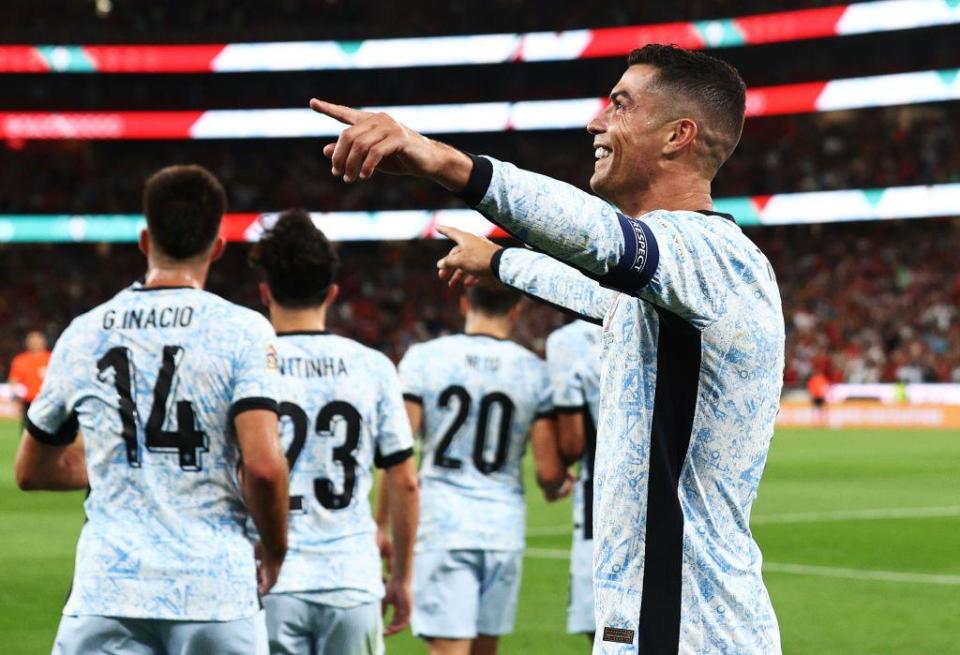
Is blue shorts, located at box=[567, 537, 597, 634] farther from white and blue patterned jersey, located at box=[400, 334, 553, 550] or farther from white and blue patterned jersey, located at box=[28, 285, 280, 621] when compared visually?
white and blue patterned jersey, located at box=[28, 285, 280, 621]

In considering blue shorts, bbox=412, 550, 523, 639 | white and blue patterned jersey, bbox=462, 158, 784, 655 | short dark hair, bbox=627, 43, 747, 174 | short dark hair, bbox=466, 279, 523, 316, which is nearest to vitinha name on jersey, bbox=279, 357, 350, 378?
short dark hair, bbox=466, 279, 523, 316

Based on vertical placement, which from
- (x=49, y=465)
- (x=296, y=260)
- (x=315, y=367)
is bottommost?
(x=49, y=465)

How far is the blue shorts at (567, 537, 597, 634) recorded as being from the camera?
6176mm

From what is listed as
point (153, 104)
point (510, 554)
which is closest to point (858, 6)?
point (153, 104)

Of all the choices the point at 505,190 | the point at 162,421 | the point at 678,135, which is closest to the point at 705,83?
the point at 678,135

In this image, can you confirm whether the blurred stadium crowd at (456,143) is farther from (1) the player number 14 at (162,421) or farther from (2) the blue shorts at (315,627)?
(1) the player number 14 at (162,421)

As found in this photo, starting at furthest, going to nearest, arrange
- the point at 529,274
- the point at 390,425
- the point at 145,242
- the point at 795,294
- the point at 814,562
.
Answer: the point at 795,294, the point at 814,562, the point at 390,425, the point at 145,242, the point at 529,274

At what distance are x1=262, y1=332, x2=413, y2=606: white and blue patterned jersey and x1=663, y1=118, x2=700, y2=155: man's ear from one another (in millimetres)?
1945

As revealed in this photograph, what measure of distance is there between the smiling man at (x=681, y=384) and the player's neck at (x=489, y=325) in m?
3.05

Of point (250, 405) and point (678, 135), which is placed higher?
point (678, 135)

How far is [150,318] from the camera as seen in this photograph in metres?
3.63

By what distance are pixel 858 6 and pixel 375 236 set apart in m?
17.3

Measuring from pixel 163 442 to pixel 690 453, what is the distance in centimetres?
145

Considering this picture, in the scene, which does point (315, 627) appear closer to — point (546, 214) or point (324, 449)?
point (324, 449)
